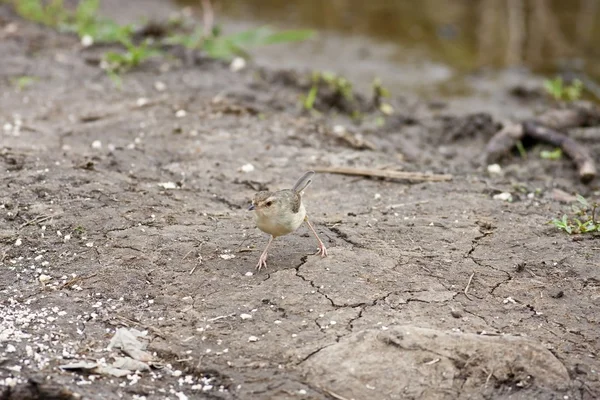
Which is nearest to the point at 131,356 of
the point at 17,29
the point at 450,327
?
the point at 450,327

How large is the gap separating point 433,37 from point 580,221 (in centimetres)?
690

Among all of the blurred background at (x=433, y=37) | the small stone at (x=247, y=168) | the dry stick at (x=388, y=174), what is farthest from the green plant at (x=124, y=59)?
the dry stick at (x=388, y=174)

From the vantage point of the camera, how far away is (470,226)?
555 centimetres

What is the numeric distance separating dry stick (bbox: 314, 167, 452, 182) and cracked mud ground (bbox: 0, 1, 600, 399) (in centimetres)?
8

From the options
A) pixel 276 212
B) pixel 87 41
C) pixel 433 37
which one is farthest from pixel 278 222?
pixel 433 37

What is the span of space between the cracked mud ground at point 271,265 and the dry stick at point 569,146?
201 mm

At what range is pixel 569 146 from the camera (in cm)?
727

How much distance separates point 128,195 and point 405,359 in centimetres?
272

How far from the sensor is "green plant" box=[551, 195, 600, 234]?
5.37m

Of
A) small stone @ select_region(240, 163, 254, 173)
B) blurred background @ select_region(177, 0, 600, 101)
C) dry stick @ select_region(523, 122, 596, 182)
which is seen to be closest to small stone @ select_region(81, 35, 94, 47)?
blurred background @ select_region(177, 0, 600, 101)

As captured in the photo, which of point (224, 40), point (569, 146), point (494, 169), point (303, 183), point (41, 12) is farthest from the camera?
point (41, 12)

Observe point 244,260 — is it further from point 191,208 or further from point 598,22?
point 598,22

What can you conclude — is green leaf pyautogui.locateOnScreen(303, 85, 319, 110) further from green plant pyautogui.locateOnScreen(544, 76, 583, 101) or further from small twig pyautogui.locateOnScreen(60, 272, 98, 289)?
small twig pyautogui.locateOnScreen(60, 272, 98, 289)

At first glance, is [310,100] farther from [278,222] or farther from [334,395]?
[334,395]
